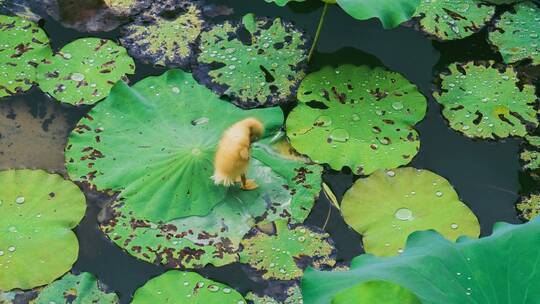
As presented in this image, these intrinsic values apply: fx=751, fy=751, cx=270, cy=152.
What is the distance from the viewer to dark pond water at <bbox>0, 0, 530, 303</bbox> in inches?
116

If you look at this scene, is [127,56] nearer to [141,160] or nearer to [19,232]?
[141,160]

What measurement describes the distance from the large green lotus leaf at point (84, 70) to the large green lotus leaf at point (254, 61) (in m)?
0.39

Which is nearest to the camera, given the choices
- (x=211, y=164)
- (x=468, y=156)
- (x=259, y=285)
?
(x=259, y=285)

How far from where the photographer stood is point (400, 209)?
3055mm

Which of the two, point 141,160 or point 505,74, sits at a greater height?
point 505,74

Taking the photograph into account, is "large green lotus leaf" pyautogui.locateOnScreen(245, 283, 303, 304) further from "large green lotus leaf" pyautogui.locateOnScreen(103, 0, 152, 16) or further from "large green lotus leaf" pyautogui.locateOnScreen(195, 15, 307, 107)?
"large green lotus leaf" pyautogui.locateOnScreen(103, 0, 152, 16)

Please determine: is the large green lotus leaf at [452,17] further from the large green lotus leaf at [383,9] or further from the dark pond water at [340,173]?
the large green lotus leaf at [383,9]

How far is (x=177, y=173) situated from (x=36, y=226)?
0.59 metres

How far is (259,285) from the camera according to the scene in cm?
287

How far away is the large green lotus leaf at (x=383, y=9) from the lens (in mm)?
3090

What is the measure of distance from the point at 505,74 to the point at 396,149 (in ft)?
2.53

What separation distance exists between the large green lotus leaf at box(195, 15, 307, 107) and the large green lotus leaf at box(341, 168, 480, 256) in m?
0.64

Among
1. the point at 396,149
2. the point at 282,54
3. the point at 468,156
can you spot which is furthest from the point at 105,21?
the point at 468,156

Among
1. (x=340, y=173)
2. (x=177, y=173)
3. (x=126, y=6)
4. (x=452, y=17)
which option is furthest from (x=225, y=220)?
(x=452, y=17)
